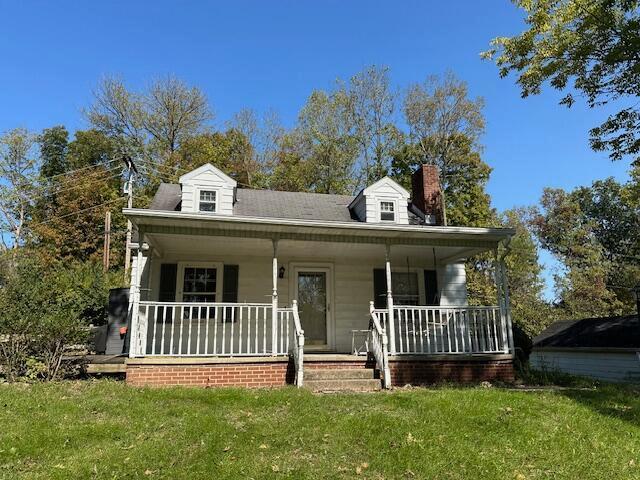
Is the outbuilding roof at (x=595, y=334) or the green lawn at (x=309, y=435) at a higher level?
the outbuilding roof at (x=595, y=334)

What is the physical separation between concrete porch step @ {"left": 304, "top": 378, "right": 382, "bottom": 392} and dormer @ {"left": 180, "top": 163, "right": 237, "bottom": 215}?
4.73m

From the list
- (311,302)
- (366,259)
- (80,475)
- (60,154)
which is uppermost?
(60,154)

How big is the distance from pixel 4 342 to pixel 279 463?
598 cm

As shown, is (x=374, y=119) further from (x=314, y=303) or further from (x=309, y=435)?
(x=309, y=435)

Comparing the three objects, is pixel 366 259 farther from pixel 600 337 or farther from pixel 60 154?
pixel 60 154

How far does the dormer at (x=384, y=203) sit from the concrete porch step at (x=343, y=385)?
15.2ft

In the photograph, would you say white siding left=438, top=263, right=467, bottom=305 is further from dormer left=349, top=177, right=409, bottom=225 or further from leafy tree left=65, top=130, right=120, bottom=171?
leafy tree left=65, top=130, right=120, bottom=171

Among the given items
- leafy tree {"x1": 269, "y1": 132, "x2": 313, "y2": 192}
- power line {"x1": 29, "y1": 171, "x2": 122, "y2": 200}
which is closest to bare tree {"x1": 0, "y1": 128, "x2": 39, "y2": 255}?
power line {"x1": 29, "y1": 171, "x2": 122, "y2": 200}

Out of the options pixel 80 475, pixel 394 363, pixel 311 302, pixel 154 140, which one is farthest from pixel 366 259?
pixel 154 140

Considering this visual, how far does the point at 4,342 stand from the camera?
7.78 meters

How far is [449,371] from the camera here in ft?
29.7

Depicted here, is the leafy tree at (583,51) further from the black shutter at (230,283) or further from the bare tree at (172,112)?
the bare tree at (172,112)

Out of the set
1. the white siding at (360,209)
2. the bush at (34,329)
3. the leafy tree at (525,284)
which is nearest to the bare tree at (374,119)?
the leafy tree at (525,284)

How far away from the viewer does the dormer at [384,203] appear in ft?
38.6
